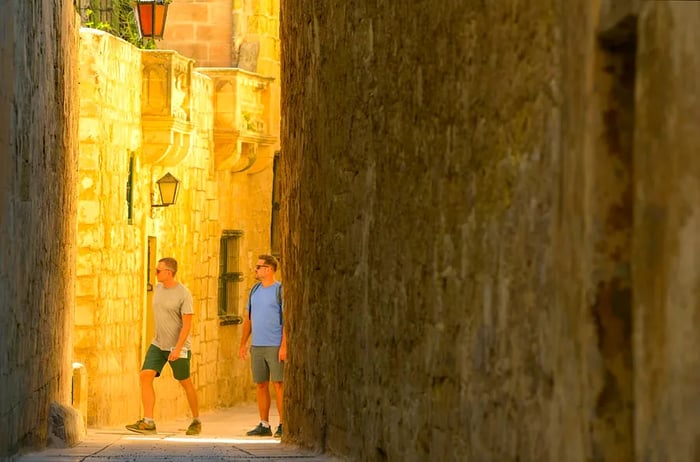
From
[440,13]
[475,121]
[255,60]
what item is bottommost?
[475,121]

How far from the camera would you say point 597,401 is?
144 inches

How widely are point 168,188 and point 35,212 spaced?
994 cm

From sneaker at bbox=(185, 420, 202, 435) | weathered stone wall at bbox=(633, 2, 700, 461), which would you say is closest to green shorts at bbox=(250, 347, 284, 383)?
sneaker at bbox=(185, 420, 202, 435)

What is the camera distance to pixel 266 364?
11945 mm

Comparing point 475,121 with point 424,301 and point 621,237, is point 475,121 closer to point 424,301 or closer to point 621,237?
point 424,301

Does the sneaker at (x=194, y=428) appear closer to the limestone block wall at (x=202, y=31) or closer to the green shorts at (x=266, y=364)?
the green shorts at (x=266, y=364)

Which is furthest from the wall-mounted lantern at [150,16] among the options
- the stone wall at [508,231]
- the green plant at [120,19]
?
the stone wall at [508,231]

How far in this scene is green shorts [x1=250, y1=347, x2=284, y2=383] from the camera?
11844mm

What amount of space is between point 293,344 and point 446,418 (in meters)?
3.97

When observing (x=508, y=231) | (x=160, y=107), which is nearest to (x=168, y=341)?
(x=160, y=107)

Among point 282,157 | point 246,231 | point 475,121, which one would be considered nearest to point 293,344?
point 282,157

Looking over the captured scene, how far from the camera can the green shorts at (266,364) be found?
11.8 metres

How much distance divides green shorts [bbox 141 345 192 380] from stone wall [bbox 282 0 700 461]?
14.9ft

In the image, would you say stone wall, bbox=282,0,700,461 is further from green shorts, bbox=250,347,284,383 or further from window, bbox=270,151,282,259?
window, bbox=270,151,282,259
